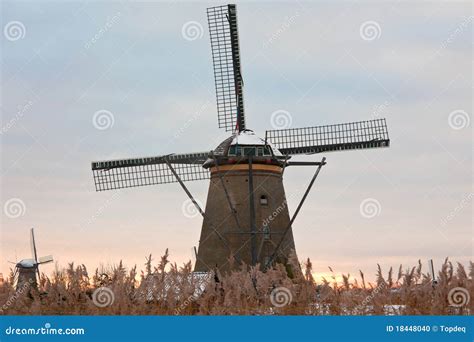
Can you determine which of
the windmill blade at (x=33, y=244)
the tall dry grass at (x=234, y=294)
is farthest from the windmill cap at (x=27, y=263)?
the tall dry grass at (x=234, y=294)

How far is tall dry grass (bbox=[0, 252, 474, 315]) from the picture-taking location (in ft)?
28.1

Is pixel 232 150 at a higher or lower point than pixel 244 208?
higher

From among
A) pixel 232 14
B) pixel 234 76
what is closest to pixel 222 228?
pixel 234 76

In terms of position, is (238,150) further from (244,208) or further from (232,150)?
(244,208)

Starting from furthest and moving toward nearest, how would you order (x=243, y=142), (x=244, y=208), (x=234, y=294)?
(x=243, y=142), (x=244, y=208), (x=234, y=294)

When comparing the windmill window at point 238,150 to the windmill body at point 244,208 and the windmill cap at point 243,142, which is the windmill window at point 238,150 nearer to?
the windmill body at point 244,208

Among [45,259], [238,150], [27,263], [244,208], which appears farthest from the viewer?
[45,259]

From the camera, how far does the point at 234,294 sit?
8.99 meters

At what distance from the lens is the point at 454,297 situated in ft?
28.3

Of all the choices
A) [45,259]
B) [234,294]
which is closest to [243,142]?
[45,259]

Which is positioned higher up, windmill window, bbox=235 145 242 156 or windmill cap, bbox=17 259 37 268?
windmill window, bbox=235 145 242 156

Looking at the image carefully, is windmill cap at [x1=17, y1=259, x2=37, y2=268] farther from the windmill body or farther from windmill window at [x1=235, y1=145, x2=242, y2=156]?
windmill window at [x1=235, y1=145, x2=242, y2=156]

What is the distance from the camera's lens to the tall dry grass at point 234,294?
28.1ft

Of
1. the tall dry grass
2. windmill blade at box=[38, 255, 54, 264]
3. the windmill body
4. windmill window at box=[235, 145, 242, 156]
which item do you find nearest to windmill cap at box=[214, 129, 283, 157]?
the windmill body
